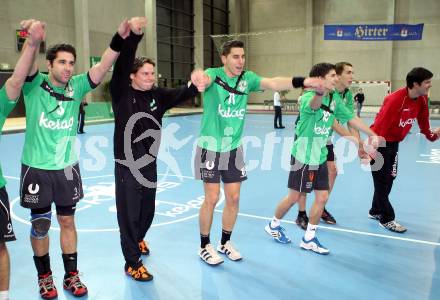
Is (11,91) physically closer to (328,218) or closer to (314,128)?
(314,128)

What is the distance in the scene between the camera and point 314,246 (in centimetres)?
443

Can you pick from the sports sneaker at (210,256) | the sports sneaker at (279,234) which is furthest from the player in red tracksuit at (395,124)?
the sports sneaker at (210,256)

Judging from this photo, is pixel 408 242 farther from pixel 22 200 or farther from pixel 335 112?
pixel 22 200

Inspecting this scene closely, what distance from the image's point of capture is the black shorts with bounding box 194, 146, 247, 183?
13.2 feet

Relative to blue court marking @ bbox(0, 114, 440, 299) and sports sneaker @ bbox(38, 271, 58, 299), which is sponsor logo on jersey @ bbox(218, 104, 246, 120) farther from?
sports sneaker @ bbox(38, 271, 58, 299)

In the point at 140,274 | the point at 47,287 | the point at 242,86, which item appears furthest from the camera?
the point at 242,86

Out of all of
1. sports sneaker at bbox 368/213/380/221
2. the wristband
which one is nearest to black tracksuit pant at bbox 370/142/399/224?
sports sneaker at bbox 368/213/380/221

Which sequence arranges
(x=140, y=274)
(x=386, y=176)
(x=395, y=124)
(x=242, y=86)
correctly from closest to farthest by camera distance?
(x=140, y=274) → (x=242, y=86) → (x=395, y=124) → (x=386, y=176)

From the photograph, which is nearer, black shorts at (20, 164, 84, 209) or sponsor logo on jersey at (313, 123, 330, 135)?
black shorts at (20, 164, 84, 209)

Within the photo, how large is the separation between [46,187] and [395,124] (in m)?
3.93

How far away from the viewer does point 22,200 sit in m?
3.24

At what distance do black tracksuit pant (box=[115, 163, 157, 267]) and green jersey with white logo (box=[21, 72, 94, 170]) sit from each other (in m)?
0.51

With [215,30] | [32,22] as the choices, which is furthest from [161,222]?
[215,30]

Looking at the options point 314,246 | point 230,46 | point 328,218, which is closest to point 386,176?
point 328,218
